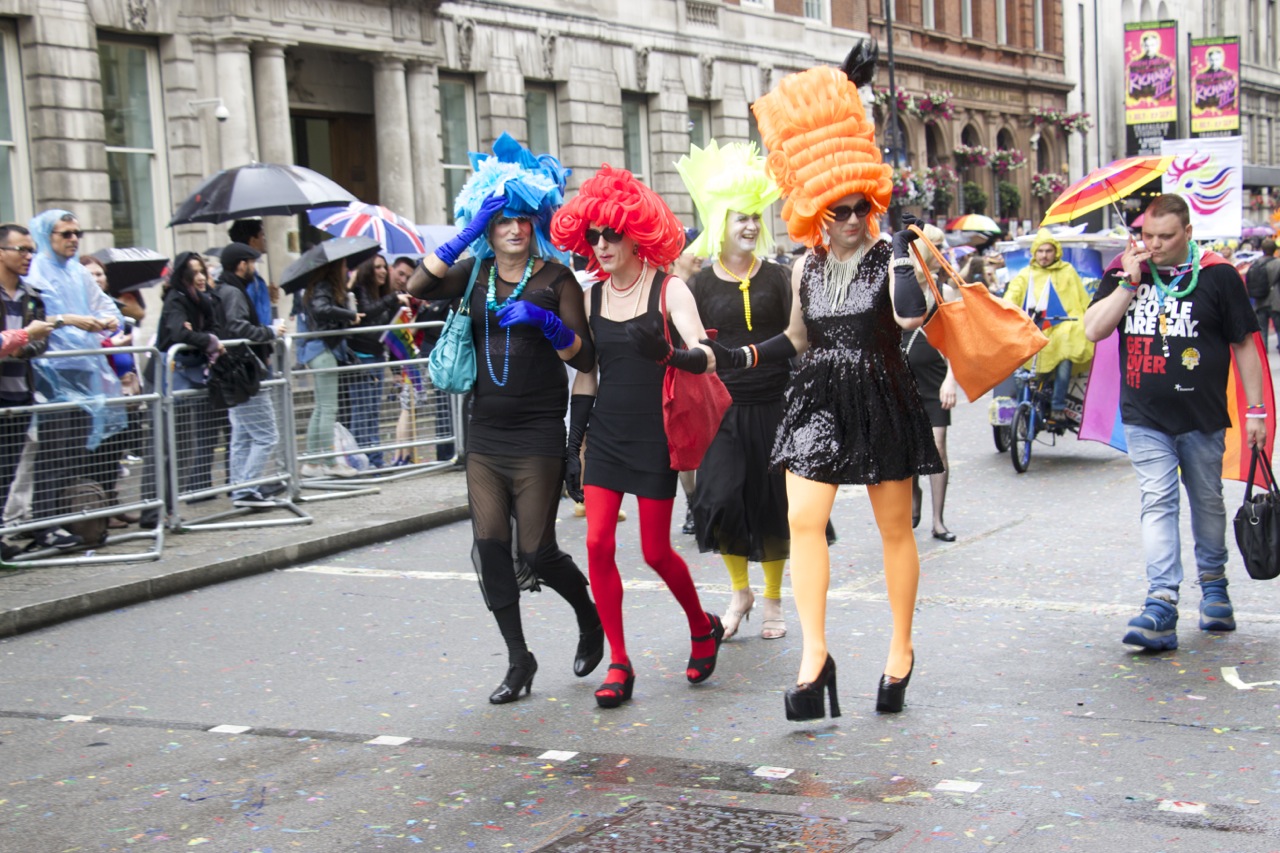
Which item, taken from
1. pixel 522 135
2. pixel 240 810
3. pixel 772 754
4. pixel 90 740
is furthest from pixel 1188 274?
pixel 522 135

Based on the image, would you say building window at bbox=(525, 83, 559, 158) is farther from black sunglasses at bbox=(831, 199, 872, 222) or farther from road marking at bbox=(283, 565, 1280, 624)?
black sunglasses at bbox=(831, 199, 872, 222)

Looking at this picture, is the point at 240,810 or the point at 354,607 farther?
the point at 354,607

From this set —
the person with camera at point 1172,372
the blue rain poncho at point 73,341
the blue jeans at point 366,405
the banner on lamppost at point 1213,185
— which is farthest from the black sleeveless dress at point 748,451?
the banner on lamppost at point 1213,185

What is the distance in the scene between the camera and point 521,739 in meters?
5.33

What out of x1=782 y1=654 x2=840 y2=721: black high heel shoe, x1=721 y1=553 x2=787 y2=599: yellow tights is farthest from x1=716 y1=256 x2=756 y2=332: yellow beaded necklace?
x1=782 y1=654 x2=840 y2=721: black high heel shoe

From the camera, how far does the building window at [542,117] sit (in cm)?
2734

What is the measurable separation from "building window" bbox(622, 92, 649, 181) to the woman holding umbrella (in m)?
24.1

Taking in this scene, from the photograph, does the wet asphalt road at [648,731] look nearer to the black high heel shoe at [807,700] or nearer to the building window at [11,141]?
the black high heel shoe at [807,700]

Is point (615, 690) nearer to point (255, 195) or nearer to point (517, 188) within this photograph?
point (517, 188)

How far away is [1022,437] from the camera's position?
480 inches

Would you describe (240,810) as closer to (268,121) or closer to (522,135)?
(268,121)

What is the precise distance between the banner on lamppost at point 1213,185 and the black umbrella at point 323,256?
14090 millimetres

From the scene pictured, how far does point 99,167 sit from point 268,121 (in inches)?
113

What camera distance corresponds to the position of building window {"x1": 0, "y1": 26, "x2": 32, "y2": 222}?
18.1 m
